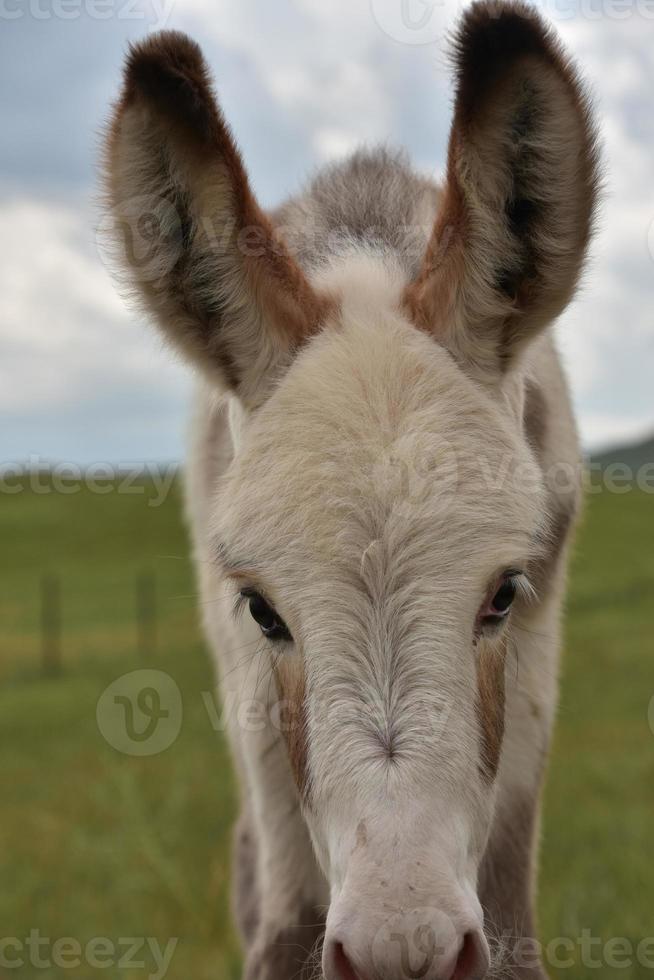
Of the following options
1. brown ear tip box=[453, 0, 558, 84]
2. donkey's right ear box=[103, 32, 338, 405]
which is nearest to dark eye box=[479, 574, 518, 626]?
donkey's right ear box=[103, 32, 338, 405]

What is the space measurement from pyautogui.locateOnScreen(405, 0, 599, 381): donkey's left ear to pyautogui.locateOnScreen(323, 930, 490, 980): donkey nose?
1631mm

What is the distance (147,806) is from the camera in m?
10.5

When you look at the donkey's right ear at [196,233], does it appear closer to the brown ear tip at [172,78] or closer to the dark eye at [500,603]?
the brown ear tip at [172,78]

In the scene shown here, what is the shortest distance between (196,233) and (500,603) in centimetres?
146

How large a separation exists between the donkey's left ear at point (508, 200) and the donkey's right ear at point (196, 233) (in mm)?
438

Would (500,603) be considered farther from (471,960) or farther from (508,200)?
(508,200)

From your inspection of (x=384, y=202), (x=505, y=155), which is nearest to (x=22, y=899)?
(x=384, y=202)

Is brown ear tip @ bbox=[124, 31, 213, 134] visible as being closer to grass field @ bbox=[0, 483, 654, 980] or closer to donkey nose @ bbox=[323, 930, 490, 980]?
grass field @ bbox=[0, 483, 654, 980]

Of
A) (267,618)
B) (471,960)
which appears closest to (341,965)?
(471,960)

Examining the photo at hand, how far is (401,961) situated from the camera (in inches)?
91.1

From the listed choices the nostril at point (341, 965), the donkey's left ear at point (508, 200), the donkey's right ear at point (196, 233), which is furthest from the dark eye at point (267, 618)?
the donkey's left ear at point (508, 200)

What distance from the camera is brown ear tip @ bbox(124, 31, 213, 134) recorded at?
304 cm

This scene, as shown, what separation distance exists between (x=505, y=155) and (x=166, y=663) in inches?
766

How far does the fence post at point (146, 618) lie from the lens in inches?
970
